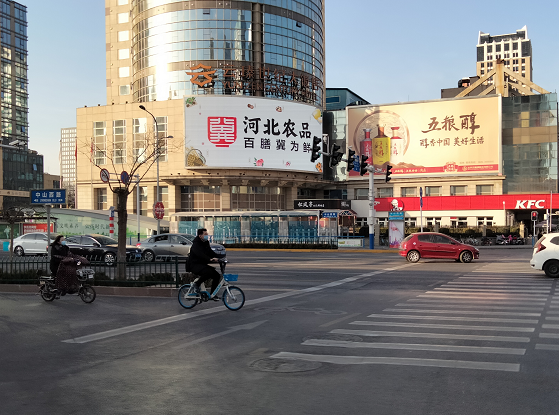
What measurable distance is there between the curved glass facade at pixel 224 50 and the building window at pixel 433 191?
1945 cm

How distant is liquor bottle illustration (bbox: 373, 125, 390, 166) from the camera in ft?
237

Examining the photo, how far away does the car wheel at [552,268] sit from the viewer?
19516mm

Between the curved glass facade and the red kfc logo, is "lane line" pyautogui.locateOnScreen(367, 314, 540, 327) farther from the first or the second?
the curved glass facade

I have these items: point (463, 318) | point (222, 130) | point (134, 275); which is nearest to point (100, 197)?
point (222, 130)

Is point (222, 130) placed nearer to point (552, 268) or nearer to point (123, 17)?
point (123, 17)

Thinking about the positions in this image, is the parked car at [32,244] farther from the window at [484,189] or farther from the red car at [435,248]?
the window at [484,189]

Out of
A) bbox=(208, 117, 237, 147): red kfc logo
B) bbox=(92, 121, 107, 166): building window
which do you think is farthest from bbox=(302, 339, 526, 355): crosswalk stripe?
bbox=(92, 121, 107, 166): building window

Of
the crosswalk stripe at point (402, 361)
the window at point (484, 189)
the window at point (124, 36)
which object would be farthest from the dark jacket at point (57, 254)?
the window at point (124, 36)

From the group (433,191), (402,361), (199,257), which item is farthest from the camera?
(433,191)

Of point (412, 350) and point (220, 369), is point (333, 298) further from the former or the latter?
point (220, 369)

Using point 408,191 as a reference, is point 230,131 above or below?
above

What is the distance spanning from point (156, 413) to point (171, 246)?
25.8 meters

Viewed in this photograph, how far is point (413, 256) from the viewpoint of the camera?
28.1m

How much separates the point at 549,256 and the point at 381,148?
177 feet
